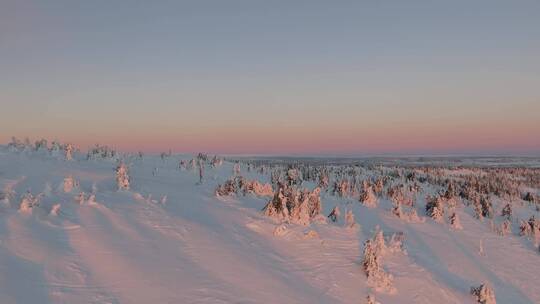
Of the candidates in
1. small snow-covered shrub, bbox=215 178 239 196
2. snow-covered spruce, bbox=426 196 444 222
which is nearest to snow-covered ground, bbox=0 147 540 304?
small snow-covered shrub, bbox=215 178 239 196

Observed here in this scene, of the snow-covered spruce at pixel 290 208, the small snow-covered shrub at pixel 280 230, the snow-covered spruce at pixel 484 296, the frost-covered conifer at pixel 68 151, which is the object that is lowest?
the snow-covered spruce at pixel 484 296

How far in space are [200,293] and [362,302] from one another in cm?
324

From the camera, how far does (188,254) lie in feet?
32.0

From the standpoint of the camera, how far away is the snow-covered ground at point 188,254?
313 inches

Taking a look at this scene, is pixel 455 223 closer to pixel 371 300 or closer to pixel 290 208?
pixel 290 208

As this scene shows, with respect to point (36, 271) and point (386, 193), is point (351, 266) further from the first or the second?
point (386, 193)

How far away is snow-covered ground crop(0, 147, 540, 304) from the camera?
7.95 metres

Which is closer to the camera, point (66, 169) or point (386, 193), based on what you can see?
point (66, 169)

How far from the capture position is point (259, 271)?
9.53m

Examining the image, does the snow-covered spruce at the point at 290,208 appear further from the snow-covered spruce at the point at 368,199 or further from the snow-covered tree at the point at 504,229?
the snow-covered tree at the point at 504,229

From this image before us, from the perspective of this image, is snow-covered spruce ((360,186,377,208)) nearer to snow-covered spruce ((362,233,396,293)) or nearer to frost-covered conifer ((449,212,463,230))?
frost-covered conifer ((449,212,463,230))

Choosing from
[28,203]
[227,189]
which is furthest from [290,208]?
[28,203]

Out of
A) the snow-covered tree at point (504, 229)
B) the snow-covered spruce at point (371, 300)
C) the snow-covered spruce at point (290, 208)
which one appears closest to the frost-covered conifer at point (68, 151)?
the snow-covered spruce at point (290, 208)

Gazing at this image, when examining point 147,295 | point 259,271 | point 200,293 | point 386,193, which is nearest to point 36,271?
point 147,295
